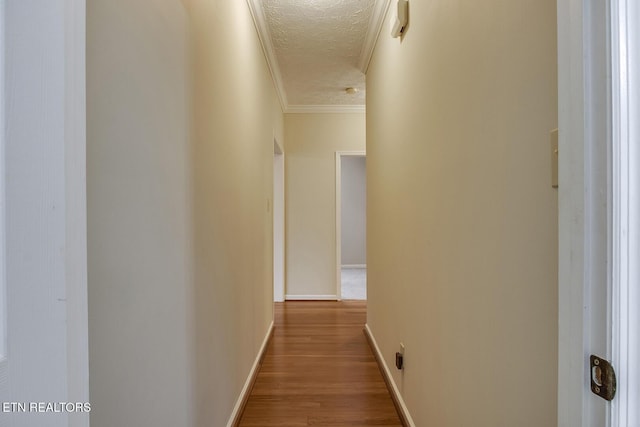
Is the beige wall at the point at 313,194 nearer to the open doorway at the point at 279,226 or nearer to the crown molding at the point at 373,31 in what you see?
the open doorway at the point at 279,226

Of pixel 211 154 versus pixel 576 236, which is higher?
pixel 211 154

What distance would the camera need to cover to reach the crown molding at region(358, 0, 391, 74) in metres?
2.37

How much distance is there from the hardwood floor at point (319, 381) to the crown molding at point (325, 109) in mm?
2679

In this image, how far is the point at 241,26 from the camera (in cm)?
208

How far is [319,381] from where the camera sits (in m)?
2.47

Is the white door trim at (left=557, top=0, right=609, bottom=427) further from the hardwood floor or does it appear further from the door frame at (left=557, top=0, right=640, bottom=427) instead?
the hardwood floor

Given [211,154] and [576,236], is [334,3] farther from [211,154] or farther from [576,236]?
[576,236]

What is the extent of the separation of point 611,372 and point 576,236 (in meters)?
0.19

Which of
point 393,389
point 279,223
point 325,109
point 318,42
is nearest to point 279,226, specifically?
point 279,223

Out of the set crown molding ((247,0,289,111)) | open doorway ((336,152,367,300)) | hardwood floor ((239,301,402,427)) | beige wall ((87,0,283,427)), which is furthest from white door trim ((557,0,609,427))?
open doorway ((336,152,367,300))

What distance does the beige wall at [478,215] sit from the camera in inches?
30.6

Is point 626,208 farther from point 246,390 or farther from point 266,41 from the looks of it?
point 266,41

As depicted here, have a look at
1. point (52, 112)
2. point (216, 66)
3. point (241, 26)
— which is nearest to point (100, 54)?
point (52, 112)

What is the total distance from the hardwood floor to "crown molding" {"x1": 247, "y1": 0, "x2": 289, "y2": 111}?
98.4 inches
